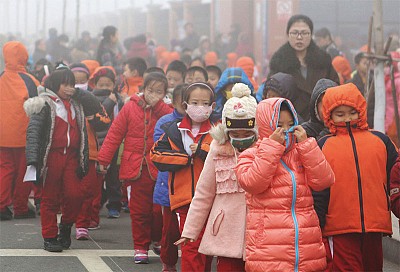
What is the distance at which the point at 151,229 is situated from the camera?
33.5 ft

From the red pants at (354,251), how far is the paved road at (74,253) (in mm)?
2492

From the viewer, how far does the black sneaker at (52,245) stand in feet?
33.9

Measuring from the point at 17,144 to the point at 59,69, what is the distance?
111 inches

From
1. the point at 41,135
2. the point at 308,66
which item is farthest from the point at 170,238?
the point at 308,66

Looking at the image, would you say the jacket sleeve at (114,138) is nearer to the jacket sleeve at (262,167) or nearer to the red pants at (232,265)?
the red pants at (232,265)

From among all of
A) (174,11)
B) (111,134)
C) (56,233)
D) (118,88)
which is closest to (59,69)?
(111,134)

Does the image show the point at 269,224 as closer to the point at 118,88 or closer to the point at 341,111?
the point at 341,111

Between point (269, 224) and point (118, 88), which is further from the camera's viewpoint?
point (118, 88)

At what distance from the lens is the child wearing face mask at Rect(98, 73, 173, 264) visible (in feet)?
33.2

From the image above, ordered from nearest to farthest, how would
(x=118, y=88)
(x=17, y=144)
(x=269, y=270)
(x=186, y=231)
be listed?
(x=269, y=270) → (x=186, y=231) → (x=17, y=144) → (x=118, y=88)

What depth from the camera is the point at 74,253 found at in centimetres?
1037

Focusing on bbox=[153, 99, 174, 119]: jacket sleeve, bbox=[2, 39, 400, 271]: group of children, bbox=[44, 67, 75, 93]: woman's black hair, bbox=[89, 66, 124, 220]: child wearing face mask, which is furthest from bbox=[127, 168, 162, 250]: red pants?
bbox=[89, 66, 124, 220]: child wearing face mask

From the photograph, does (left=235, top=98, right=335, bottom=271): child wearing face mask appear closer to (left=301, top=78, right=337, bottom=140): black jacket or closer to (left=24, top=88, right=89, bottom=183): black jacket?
A: (left=301, top=78, right=337, bottom=140): black jacket

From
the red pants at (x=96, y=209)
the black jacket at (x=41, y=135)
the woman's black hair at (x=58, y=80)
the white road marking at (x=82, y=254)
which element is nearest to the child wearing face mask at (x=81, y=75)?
the red pants at (x=96, y=209)
